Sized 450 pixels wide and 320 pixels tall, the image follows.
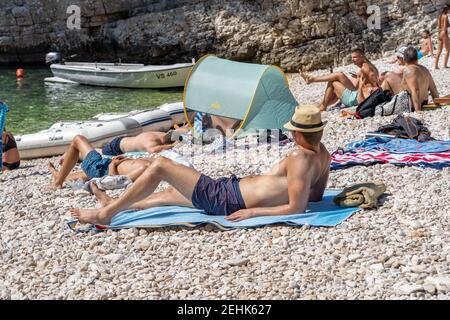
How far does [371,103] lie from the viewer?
1062 centimetres

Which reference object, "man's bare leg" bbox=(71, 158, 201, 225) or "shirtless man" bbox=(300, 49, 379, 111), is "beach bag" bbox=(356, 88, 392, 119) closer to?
"shirtless man" bbox=(300, 49, 379, 111)

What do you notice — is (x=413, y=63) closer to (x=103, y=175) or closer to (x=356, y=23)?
(x=103, y=175)

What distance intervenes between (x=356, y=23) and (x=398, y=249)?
17.2m

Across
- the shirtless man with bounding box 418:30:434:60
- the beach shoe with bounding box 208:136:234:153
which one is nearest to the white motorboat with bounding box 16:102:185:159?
the beach shoe with bounding box 208:136:234:153

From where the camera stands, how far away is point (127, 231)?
5945 millimetres

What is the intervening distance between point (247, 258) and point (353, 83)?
746 cm

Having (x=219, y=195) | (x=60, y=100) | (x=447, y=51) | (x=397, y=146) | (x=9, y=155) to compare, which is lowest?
(x=60, y=100)

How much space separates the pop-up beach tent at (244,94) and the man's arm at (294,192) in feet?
14.7

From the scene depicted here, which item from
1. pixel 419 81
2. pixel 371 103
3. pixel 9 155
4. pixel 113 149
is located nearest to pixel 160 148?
pixel 113 149

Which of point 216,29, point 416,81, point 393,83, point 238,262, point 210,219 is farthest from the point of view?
point 216,29

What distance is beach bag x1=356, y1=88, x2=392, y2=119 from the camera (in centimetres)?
1061

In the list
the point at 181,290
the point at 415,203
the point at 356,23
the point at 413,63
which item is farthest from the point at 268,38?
the point at 181,290

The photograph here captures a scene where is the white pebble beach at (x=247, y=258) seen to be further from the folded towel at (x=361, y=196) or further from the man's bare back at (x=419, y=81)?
the man's bare back at (x=419, y=81)

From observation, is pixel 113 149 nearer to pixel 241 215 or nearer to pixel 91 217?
pixel 91 217
